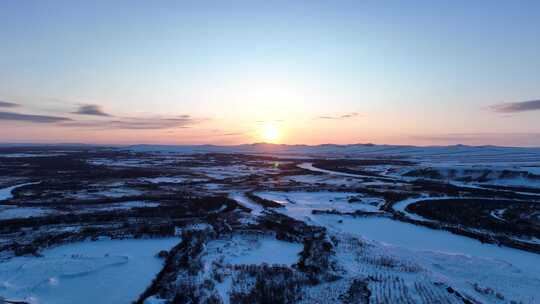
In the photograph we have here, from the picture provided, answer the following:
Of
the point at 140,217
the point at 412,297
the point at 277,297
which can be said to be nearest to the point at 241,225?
the point at 140,217

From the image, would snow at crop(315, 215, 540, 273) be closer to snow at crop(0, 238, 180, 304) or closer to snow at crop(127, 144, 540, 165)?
snow at crop(0, 238, 180, 304)

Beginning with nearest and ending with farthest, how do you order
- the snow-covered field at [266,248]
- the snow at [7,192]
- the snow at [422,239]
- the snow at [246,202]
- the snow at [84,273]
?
the snow at [84,273]
the snow-covered field at [266,248]
the snow at [422,239]
the snow at [246,202]
the snow at [7,192]

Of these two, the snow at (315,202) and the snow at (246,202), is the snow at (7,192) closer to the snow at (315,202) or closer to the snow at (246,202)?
the snow at (246,202)

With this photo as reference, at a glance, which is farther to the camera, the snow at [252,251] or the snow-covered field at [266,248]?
the snow at [252,251]

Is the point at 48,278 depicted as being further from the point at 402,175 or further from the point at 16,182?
the point at 402,175

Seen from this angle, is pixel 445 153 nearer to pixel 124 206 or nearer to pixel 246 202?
pixel 246 202

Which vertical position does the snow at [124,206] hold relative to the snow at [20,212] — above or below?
below

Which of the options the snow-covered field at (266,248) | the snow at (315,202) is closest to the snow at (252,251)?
the snow-covered field at (266,248)

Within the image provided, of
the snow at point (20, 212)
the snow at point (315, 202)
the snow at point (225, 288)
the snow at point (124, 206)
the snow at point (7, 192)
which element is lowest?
the snow at point (225, 288)
